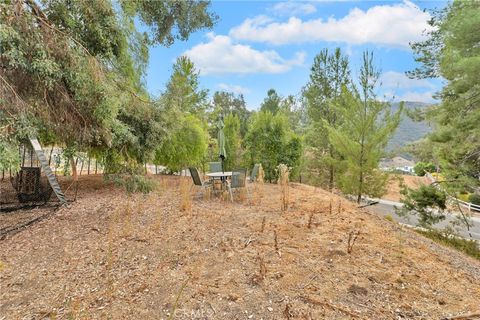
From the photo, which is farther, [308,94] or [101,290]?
[308,94]

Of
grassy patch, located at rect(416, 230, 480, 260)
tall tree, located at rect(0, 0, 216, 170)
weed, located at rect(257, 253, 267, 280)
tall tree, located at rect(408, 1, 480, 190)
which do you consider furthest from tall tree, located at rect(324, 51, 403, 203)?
weed, located at rect(257, 253, 267, 280)

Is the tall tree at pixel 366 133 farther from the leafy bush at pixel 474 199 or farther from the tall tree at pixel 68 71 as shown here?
the leafy bush at pixel 474 199

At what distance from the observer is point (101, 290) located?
8.05ft

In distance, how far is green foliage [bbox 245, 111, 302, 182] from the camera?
34.2 ft

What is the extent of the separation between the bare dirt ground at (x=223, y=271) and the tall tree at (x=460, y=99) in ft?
13.4

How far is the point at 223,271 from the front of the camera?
2.79 metres

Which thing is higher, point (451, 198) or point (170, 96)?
point (170, 96)

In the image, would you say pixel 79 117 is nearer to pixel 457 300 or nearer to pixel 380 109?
pixel 457 300

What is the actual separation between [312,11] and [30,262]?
22.9 feet

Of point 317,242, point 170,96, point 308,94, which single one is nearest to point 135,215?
point 170,96

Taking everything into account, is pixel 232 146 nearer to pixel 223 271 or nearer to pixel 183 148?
pixel 183 148

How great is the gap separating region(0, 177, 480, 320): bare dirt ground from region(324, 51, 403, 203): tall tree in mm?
5571

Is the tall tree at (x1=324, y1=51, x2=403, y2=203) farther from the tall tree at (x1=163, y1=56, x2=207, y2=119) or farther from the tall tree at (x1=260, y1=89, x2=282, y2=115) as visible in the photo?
the tall tree at (x1=260, y1=89, x2=282, y2=115)

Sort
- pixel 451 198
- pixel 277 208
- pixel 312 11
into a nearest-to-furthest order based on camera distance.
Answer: pixel 277 208, pixel 312 11, pixel 451 198
